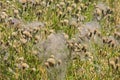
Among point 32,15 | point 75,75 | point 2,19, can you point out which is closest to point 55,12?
point 32,15

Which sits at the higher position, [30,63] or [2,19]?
[2,19]

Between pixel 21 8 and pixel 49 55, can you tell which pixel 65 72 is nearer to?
pixel 49 55

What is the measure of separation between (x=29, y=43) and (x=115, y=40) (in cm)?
83

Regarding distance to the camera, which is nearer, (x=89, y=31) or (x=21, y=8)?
(x=89, y=31)

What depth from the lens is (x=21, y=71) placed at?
11.6 ft

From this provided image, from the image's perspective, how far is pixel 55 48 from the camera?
3.70 meters

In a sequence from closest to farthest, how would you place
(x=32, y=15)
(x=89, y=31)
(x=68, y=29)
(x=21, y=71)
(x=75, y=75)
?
(x=21, y=71) < (x=75, y=75) < (x=89, y=31) < (x=68, y=29) < (x=32, y=15)

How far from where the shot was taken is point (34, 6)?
471cm

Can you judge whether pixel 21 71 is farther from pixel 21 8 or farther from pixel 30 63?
pixel 21 8

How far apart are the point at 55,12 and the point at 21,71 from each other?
1510mm

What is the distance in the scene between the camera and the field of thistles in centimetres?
363

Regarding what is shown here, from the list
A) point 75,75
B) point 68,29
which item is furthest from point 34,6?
point 75,75

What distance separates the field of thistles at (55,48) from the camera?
3634 mm

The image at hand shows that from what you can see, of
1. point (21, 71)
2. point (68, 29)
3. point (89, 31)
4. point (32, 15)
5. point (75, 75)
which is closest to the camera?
point (21, 71)
